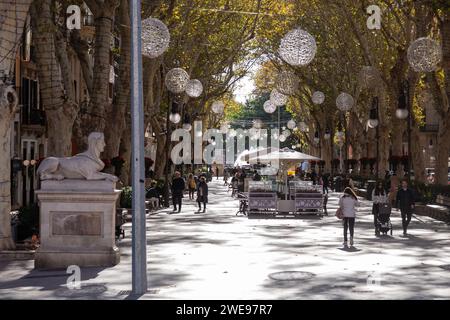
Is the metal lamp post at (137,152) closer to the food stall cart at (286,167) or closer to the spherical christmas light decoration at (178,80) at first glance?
the spherical christmas light decoration at (178,80)

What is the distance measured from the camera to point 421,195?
102ft

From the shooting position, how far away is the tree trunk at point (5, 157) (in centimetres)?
1619

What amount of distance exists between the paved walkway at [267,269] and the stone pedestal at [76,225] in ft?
1.37

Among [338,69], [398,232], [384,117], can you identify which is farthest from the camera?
[338,69]

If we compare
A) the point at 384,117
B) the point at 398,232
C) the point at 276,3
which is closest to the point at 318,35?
the point at 276,3

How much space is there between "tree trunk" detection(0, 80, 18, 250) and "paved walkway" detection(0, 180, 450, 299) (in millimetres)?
1025

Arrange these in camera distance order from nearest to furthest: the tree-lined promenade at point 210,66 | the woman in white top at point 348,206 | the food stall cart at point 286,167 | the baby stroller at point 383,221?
the woman in white top at point 348,206, the tree-lined promenade at point 210,66, the baby stroller at point 383,221, the food stall cart at point 286,167

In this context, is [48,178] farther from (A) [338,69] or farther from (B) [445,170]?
(A) [338,69]

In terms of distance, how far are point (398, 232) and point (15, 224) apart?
10.4 metres

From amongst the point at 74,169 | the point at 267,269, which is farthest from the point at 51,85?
the point at 267,269

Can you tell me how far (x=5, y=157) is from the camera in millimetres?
16562

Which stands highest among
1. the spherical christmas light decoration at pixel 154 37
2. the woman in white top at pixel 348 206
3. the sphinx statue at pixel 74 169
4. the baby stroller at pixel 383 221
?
the spherical christmas light decoration at pixel 154 37

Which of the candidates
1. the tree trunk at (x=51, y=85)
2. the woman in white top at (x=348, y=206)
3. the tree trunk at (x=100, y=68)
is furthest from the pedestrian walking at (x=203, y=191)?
the woman in white top at (x=348, y=206)
